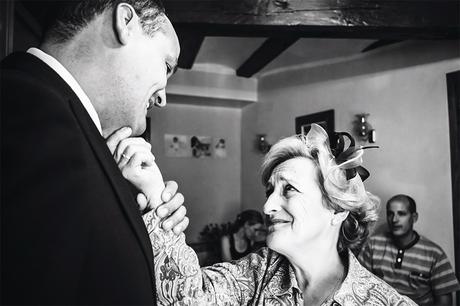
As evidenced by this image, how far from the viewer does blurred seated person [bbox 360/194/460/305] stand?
3486 millimetres

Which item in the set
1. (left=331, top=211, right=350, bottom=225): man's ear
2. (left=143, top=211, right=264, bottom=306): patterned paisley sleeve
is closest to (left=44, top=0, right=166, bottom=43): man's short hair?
(left=143, top=211, right=264, bottom=306): patterned paisley sleeve

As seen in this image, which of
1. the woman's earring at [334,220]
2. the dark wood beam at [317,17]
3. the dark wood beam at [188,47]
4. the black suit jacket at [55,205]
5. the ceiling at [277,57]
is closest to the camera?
the black suit jacket at [55,205]

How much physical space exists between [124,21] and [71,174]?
0.48 metres

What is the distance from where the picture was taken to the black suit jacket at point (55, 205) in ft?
2.00

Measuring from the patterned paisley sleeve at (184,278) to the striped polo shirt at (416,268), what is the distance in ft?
8.29

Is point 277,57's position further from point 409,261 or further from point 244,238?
point 409,261

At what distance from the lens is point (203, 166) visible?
6793mm

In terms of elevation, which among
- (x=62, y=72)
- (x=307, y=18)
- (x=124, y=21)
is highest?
(x=307, y=18)

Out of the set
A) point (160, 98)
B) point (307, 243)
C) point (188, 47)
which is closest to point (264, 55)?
point (188, 47)

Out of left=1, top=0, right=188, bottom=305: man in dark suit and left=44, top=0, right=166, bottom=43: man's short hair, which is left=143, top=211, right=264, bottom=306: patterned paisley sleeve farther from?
left=44, top=0, right=166, bottom=43: man's short hair

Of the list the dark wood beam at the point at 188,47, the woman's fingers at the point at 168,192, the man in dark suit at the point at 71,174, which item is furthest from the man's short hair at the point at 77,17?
the dark wood beam at the point at 188,47

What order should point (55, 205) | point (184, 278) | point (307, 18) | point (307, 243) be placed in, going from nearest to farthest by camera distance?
1. point (55, 205)
2. point (184, 278)
3. point (307, 243)
4. point (307, 18)

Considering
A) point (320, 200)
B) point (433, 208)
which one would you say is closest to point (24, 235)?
point (320, 200)

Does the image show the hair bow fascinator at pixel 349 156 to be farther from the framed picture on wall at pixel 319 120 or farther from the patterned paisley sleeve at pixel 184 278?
the framed picture on wall at pixel 319 120
